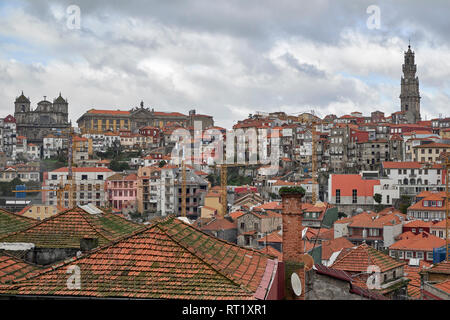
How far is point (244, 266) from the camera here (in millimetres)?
8898

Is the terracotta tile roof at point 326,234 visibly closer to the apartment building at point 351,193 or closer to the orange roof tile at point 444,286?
the apartment building at point 351,193

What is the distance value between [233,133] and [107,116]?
33.8 metres

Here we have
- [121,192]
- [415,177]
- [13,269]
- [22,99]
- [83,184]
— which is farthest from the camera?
[22,99]

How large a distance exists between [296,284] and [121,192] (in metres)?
57.3

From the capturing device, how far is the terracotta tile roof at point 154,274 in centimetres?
735

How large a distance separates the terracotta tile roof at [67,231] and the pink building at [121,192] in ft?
174

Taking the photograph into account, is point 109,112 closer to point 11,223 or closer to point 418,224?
point 418,224

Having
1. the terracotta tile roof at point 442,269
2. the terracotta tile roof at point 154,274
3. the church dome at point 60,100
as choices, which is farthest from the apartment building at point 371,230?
the church dome at point 60,100

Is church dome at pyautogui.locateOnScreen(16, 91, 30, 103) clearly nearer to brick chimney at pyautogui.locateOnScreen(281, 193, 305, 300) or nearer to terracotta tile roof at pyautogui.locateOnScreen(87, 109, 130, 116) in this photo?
terracotta tile roof at pyautogui.locateOnScreen(87, 109, 130, 116)

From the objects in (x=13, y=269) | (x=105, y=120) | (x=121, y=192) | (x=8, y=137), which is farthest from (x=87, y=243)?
(x=105, y=120)

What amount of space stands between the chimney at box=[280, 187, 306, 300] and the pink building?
185 ft

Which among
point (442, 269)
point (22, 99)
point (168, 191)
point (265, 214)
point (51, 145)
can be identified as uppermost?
point (22, 99)

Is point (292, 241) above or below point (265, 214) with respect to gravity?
above

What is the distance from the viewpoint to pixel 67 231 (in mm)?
11383
